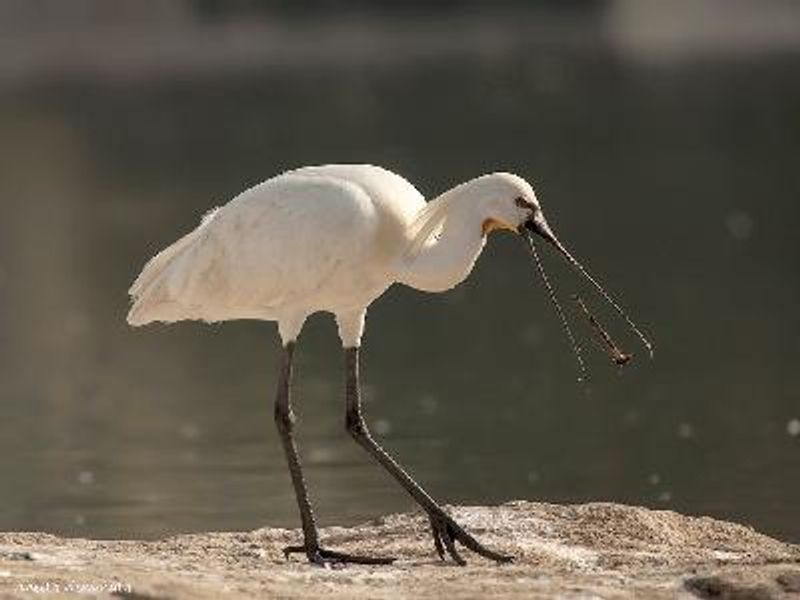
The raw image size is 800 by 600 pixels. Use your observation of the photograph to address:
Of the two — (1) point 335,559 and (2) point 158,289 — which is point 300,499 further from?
(2) point 158,289

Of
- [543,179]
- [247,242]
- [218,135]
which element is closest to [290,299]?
[247,242]

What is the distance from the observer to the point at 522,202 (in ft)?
34.8

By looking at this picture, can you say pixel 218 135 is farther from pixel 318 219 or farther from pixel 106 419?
pixel 318 219

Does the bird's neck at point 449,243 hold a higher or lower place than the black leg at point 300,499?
higher

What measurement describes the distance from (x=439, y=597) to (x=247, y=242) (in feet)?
6.85

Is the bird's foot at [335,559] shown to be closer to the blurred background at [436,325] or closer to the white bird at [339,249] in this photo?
the white bird at [339,249]

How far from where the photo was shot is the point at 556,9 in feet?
325

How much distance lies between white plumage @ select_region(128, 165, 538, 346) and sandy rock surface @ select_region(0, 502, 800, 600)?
947 millimetres

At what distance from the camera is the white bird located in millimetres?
10609

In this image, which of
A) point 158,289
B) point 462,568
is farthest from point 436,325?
point 462,568

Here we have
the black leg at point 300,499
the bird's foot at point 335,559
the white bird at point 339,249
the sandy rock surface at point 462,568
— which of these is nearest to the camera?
the sandy rock surface at point 462,568

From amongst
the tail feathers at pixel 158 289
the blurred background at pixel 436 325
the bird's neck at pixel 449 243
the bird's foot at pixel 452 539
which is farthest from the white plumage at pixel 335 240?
the blurred background at pixel 436 325

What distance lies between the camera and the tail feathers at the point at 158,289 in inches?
440

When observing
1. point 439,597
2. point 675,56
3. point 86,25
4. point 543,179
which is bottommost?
point 439,597
